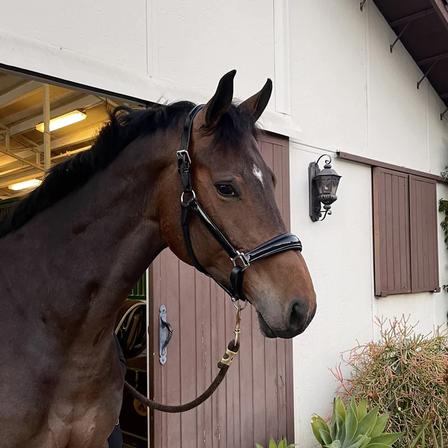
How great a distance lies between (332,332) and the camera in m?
4.09

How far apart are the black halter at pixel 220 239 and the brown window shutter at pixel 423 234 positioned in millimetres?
4118

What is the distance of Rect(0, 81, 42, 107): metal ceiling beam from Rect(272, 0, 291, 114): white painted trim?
1736 mm

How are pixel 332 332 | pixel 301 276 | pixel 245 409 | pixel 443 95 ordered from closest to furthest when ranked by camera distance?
pixel 301 276, pixel 245 409, pixel 332 332, pixel 443 95

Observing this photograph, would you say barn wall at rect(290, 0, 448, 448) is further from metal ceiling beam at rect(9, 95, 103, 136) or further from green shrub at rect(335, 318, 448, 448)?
metal ceiling beam at rect(9, 95, 103, 136)

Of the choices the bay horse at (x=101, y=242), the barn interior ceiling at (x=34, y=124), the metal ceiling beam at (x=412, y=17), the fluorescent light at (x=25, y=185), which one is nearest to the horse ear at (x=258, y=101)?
the bay horse at (x=101, y=242)

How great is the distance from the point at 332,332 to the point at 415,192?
78.6 inches

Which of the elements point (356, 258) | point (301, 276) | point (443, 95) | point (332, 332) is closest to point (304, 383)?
point (332, 332)

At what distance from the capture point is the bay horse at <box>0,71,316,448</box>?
1.36 meters

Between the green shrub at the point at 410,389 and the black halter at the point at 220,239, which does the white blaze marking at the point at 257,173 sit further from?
the green shrub at the point at 410,389

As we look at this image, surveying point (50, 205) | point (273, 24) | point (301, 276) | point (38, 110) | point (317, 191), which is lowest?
point (301, 276)

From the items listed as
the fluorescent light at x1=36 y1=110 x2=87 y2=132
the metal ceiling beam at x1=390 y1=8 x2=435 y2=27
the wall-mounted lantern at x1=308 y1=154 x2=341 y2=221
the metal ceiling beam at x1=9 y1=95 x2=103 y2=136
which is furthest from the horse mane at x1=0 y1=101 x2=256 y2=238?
the metal ceiling beam at x1=390 y1=8 x2=435 y2=27

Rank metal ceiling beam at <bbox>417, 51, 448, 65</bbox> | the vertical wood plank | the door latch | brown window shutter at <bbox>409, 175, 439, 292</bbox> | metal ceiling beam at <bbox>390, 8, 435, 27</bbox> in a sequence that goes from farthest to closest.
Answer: metal ceiling beam at <bbox>417, 51, 448, 65</bbox>
brown window shutter at <bbox>409, 175, 439, 292</bbox>
metal ceiling beam at <bbox>390, 8, 435, 27</bbox>
the vertical wood plank
the door latch

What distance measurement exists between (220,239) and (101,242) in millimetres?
392

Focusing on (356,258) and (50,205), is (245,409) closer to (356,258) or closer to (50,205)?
(356,258)
